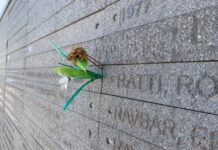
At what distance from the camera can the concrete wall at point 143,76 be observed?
160 cm

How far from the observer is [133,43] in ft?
7.57

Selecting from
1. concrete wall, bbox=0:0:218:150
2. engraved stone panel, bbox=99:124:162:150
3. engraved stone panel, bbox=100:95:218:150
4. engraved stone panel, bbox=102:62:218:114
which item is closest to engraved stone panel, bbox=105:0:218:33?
concrete wall, bbox=0:0:218:150

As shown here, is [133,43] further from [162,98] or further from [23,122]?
[23,122]

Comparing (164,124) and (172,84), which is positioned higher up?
(172,84)

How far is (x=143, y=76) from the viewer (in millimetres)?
2125

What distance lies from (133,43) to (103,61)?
577mm

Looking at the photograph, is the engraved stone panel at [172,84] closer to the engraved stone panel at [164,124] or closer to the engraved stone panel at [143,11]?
the engraved stone panel at [164,124]

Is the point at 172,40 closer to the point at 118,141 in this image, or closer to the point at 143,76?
the point at 143,76

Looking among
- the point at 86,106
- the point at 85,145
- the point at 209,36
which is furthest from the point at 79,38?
the point at 209,36

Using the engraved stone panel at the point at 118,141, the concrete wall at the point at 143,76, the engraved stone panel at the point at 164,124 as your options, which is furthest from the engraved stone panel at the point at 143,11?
the engraved stone panel at the point at 118,141

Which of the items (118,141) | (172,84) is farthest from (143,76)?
(118,141)

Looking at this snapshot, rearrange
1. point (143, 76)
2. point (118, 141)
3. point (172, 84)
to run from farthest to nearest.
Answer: point (118, 141), point (143, 76), point (172, 84)

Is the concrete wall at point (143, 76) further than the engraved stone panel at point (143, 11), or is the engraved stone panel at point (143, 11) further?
the engraved stone panel at point (143, 11)

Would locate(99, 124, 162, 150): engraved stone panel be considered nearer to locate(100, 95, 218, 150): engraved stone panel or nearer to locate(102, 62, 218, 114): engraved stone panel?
locate(100, 95, 218, 150): engraved stone panel
